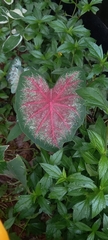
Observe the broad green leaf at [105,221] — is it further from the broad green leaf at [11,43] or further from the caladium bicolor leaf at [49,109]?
the broad green leaf at [11,43]

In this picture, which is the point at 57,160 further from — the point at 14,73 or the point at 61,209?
the point at 14,73

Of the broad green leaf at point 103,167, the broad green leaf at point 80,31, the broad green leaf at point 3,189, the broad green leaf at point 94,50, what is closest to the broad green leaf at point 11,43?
the broad green leaf at point 80,31

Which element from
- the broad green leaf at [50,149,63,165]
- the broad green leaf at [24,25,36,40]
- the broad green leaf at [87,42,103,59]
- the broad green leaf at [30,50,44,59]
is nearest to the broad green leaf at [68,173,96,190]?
the broad green leaf at [50,149,63,165]

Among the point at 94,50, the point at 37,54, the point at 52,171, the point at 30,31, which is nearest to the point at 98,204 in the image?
the point at 52,171

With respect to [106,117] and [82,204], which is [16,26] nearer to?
[106,117]

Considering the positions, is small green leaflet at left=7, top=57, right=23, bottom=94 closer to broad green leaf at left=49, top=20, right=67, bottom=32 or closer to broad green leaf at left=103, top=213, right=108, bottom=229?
broad green leaf at left=49, top=20, right=67, bottom=32

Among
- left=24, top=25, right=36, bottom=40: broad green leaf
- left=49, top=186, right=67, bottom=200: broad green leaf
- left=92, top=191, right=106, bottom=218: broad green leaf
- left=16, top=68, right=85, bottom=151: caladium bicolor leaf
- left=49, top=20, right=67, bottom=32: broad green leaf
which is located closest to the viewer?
left=92, top=191, right=106, bottom=218: broad green leaf

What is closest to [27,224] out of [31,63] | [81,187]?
[81,187]
